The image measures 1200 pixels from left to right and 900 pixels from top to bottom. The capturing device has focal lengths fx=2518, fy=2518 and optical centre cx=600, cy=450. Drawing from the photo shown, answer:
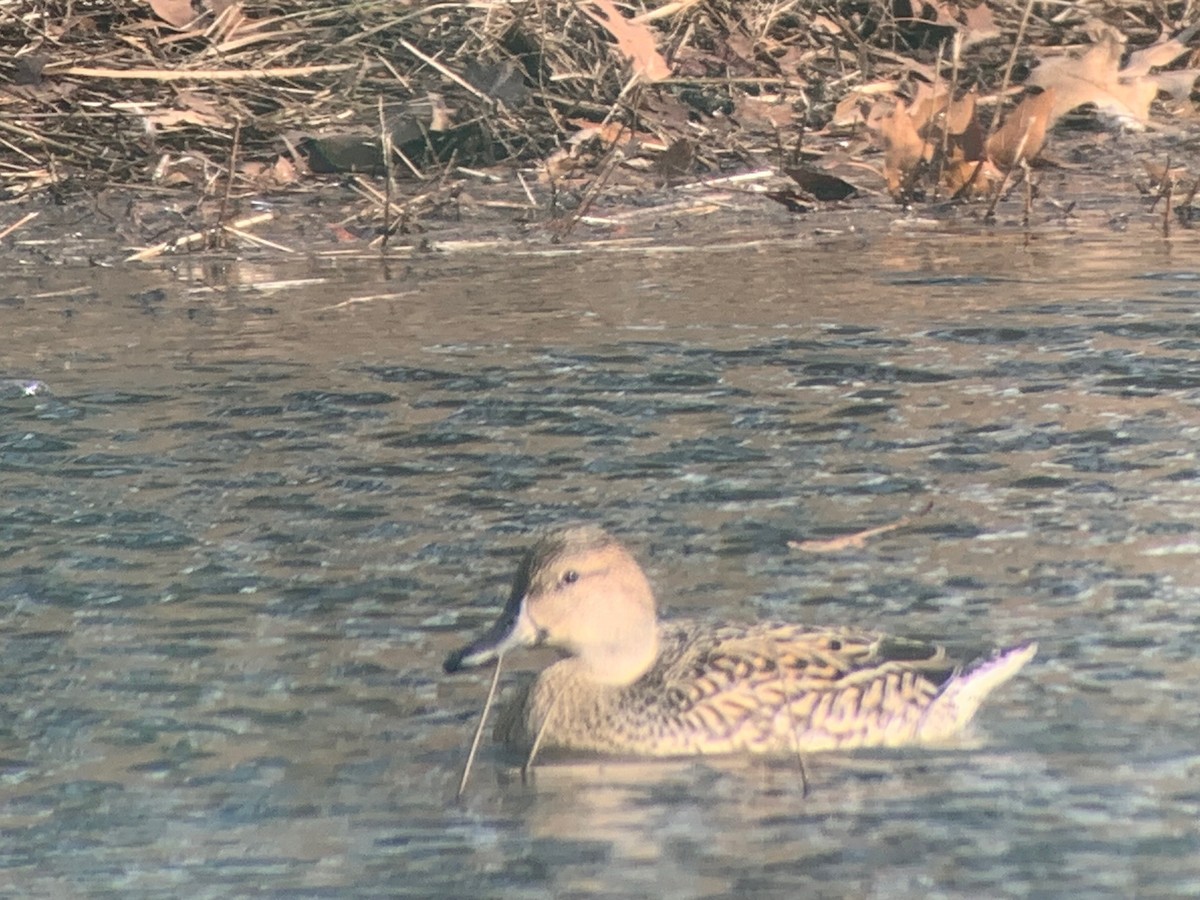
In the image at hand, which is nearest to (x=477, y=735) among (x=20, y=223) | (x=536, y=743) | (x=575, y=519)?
(x=536, y=743)

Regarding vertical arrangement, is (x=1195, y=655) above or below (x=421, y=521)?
above

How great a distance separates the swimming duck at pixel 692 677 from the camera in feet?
15.7

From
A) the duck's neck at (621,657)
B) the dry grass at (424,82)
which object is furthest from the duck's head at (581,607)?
the dry grass at (424,82)

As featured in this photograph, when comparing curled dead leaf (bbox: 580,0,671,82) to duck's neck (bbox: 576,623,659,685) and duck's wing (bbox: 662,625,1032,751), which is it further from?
duck's wing (bbox: 662,625,1032,751)

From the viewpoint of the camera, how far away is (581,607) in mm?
4969

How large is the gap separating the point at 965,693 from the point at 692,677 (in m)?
0.58

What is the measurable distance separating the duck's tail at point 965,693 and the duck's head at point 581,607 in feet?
2.11

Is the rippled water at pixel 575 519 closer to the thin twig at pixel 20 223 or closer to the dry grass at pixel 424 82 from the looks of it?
the thin twig at pixel 20 223

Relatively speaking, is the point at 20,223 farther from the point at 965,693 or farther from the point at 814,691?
the point at 965,693

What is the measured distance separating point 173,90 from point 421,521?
18.0 ft

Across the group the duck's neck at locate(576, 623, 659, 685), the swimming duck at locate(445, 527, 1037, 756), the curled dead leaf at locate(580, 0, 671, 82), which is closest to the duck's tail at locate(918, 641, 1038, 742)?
the swimming duck at locate(445, 527, 1037, 756)

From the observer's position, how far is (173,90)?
11.1 m

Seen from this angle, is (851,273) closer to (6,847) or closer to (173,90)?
(173,90)

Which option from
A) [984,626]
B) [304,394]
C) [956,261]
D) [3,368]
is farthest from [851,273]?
[984,626]
